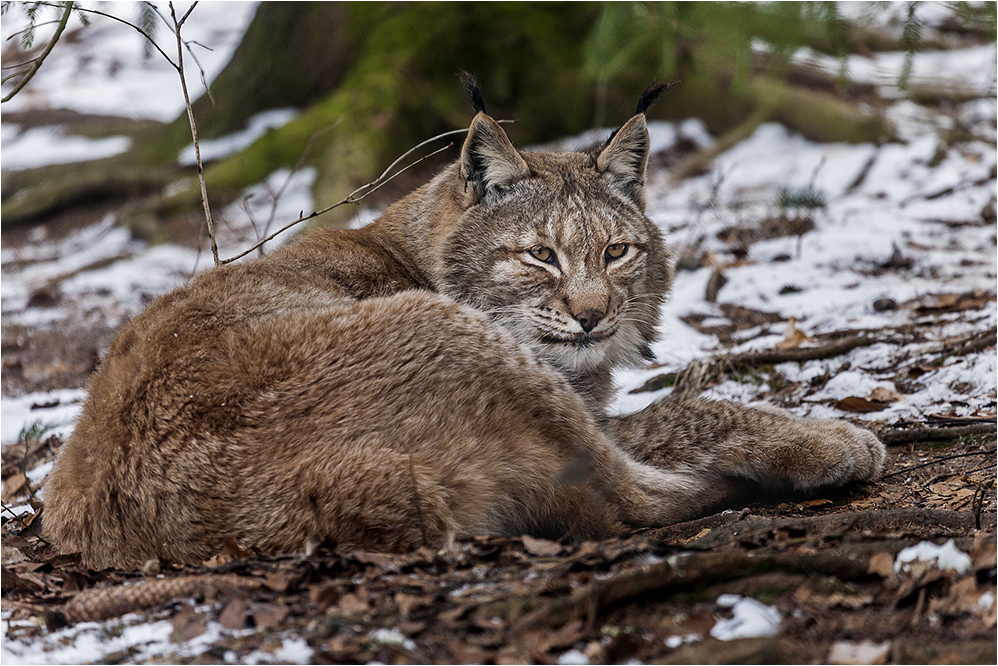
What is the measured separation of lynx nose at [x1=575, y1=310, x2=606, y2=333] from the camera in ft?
14.2

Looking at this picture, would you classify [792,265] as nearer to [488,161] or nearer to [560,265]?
[560,265]

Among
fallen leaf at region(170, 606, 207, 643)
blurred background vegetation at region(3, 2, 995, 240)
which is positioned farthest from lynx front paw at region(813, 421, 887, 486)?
blurred background vegetation at region(3, 2, 995, 240)

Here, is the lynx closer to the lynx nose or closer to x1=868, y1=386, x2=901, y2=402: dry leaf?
the lynx nose

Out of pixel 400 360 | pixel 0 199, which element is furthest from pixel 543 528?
pixel 0 199

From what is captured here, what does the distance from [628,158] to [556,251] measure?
0.92 meters

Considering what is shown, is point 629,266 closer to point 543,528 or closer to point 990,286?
point 543,528

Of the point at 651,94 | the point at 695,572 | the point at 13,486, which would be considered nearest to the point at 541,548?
the point at 695,572

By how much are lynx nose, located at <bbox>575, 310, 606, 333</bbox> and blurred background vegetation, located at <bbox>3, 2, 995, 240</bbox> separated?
266 inches

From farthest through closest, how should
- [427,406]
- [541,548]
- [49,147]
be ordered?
[49,147], [427,406], [541,548]

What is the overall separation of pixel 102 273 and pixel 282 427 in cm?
826

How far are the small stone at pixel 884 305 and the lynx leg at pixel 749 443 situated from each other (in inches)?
95.1

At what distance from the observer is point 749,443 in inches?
170

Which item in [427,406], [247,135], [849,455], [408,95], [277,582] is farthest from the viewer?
[247,135]

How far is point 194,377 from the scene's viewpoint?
11.0ft
